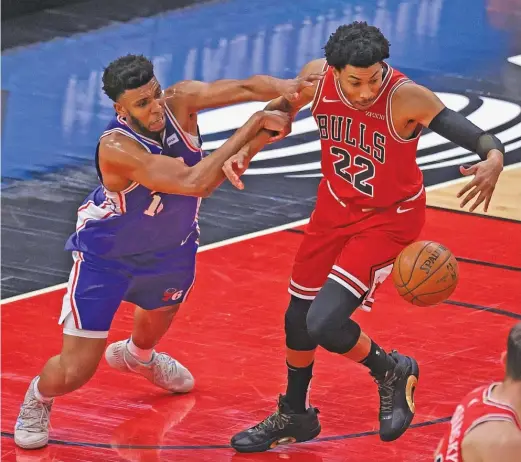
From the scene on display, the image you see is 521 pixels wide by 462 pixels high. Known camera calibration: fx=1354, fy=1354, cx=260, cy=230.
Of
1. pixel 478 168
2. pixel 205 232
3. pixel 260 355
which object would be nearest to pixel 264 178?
pixel 205 232

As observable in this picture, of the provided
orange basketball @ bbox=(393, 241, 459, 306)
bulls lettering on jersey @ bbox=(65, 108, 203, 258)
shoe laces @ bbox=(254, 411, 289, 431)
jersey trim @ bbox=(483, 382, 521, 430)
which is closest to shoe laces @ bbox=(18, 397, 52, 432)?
bulls lettering on jersey @ bbox=(65, 108, 203, 258)

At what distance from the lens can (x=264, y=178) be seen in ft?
38.4

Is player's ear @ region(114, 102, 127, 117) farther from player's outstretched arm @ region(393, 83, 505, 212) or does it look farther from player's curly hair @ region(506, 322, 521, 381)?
player's curly hair @ region(506, 322, 521, 381)

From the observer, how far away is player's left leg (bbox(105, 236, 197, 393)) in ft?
24.8

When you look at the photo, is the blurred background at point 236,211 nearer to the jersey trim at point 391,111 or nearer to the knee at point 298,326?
the knee at point 298,326

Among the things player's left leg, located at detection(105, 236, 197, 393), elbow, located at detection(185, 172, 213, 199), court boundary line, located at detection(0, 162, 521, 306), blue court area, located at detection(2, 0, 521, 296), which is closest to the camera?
elbow, located at detection(185, 172, 213, 199)

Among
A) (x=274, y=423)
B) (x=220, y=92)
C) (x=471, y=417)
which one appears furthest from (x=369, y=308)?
(x=471, y=417)

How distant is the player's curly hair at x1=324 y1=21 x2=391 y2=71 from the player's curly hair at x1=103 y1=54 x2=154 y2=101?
99 centimetres

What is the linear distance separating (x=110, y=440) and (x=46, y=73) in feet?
24.6

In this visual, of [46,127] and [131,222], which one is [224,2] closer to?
[46,127]

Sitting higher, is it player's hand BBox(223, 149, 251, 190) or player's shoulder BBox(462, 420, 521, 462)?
player's shoulder BBox(462, 420, 521, 462)

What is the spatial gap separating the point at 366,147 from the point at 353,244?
522 millimetres

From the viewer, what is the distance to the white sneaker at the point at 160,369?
8.00 metres

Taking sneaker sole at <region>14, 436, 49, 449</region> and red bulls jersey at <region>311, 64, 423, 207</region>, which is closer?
red bulls jersey at <region>311, 64, 423, 207</region>
